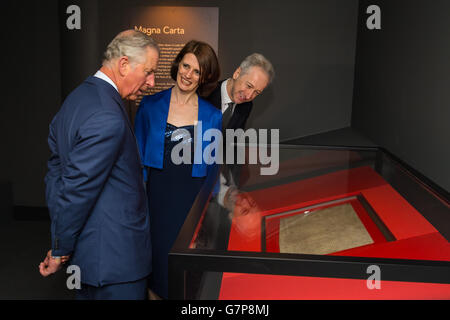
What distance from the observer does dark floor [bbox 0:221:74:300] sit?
321 centimetres

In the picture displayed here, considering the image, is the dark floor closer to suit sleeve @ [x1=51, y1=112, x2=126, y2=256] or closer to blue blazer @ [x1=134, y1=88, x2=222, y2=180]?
blue blazer @ [x1=134, y1=88, x2=222, y2=180]

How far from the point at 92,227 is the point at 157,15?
10.3 feet

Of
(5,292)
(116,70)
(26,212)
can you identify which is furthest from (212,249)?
(26,212)

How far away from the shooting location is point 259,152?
273 centimetres

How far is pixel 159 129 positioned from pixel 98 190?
0.92 meters

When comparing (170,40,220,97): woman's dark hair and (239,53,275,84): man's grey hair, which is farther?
(239,53,275,84): man's grey hair

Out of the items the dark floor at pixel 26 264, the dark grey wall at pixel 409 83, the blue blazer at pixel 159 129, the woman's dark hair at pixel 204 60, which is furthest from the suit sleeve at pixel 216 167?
the dark floor at pixel 26 264

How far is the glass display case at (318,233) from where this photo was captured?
108 cm

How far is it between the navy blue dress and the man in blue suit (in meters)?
0.67

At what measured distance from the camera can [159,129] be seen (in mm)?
2361

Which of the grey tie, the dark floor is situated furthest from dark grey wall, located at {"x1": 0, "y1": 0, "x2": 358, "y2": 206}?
the dark floor

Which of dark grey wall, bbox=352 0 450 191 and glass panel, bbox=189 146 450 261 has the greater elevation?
dark grey wall, bbox=352 0 450 191

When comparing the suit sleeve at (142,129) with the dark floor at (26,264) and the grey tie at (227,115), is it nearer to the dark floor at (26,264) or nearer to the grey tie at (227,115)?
the grey tie at (227,115)

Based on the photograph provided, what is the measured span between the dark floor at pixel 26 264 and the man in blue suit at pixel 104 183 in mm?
1793
